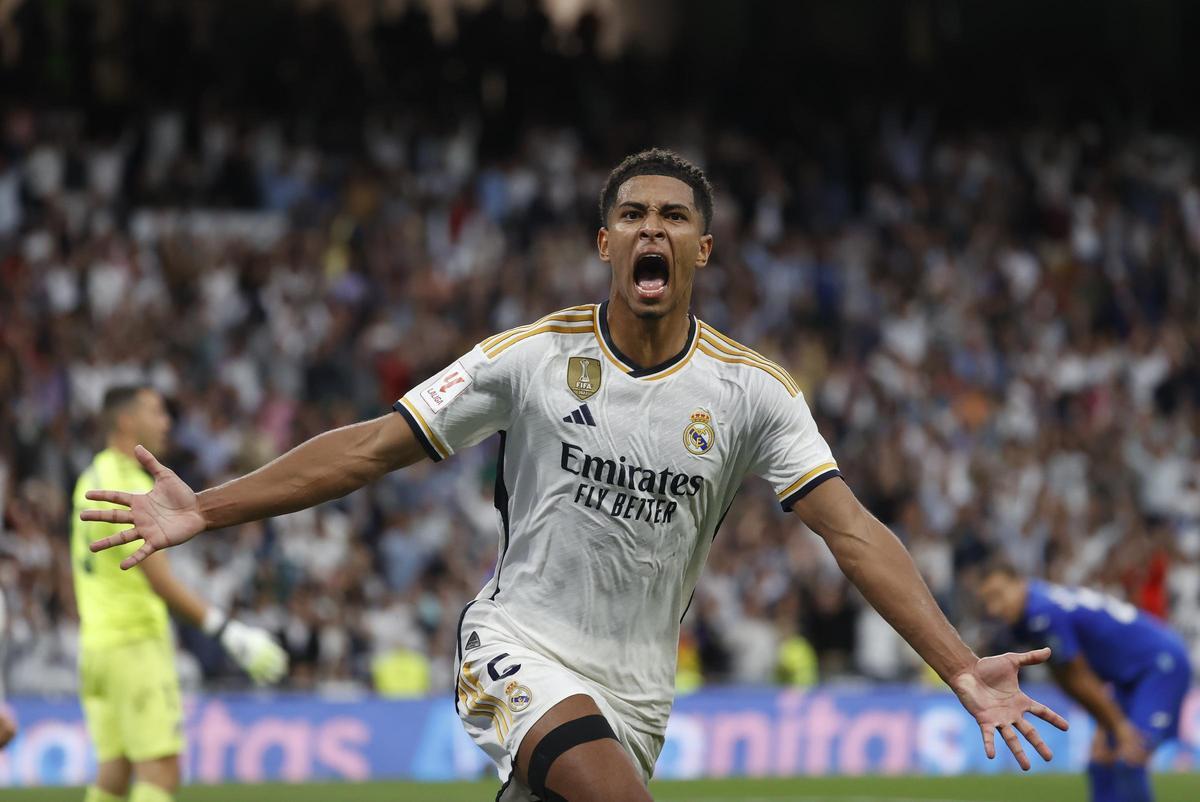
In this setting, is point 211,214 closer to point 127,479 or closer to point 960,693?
point 127,479

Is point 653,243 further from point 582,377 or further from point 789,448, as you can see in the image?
point 789,448

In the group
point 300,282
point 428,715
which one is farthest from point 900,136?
point 428,715

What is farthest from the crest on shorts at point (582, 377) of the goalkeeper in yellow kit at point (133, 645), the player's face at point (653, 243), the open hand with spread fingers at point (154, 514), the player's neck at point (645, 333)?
the goalkeeper in yellow kit at point (133, 645)

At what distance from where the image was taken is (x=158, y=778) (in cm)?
916

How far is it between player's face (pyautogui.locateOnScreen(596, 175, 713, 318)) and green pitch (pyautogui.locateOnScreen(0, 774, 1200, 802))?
8.93 metres

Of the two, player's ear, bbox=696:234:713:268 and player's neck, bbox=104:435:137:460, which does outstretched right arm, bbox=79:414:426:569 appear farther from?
player's neck, bbox=104:435:137:460

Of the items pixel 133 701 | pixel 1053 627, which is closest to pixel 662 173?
pixel 133 701

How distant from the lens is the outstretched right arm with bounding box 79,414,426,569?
551 centimetres

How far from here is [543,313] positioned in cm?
2061

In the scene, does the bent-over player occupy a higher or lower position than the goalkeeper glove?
higher

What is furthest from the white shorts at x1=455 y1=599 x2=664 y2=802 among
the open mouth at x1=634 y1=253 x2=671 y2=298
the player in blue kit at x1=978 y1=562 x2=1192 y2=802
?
the player in blue kit at x1=978 y1=562 x2=1192 y2=802

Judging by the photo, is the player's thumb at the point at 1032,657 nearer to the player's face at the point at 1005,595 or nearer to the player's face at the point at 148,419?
the player's face at the point at 148,419

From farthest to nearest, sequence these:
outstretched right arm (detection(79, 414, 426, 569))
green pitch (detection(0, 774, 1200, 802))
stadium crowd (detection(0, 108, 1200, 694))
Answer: stadium crowd (detection(0, 108, 1200, 694)) < green pitch (detection(0, 774, 1200, 802)) < outstretched right arm (detection(79, 414, 426, 569))

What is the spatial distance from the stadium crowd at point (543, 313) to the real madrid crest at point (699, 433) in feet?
39.0
